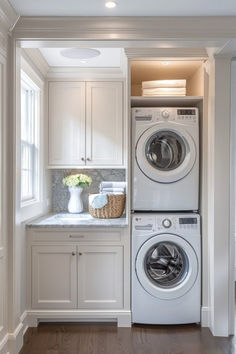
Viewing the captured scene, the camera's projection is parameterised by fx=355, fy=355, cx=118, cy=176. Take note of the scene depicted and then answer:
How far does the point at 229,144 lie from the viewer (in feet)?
9.70

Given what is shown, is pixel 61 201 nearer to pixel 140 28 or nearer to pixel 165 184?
pixel 165 184

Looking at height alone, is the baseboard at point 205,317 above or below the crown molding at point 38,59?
below

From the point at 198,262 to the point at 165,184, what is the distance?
2.43 feet

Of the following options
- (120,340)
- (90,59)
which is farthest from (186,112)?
(120,340)

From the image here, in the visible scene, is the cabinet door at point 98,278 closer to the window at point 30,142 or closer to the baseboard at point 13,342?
the baseboard at point 13,342

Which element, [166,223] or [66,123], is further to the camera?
[66,123]

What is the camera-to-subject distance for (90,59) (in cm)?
344

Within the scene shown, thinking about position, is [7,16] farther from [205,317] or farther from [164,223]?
[205,317]

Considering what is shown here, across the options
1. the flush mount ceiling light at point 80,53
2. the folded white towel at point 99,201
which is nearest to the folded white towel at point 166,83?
the flush mount ceiling light at point 80,53

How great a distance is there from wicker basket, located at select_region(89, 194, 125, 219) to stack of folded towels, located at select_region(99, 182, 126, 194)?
207 mm

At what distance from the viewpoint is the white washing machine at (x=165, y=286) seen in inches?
122

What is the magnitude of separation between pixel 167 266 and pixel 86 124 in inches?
65.6

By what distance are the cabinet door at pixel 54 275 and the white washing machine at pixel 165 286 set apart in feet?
1.82

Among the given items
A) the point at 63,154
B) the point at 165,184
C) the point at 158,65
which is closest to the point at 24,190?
the point at 63,154
